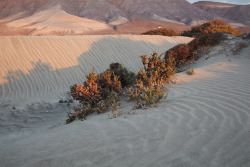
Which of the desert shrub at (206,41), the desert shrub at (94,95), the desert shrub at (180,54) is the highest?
the desert shrub at (206,41)

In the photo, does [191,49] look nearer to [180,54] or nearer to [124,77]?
[180,54]

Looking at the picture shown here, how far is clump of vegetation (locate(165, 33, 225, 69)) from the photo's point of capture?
701cm

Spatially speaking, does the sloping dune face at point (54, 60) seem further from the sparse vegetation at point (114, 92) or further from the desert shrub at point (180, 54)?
the sparse vegetation at point (114, 92)

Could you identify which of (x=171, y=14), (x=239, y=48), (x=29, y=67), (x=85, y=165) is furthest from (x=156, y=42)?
(x=171, y=14)

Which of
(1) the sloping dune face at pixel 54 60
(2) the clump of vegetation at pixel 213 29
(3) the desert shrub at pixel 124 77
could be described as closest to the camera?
(3) the desert shrub at pixel 124 77

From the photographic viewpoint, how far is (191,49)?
753 cm

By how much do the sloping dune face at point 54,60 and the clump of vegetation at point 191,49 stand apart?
8.44 ft

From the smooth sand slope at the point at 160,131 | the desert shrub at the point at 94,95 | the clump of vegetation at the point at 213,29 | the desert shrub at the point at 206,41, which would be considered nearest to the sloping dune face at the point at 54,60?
the smooth sand slope at the point at 160,131

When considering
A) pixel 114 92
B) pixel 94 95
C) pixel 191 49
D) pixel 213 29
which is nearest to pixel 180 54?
pixel 191 49

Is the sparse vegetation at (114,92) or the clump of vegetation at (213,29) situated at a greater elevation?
the clump of vegetation at (213,29)

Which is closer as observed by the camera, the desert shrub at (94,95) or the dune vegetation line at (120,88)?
the dune vegetation line at (120,88)

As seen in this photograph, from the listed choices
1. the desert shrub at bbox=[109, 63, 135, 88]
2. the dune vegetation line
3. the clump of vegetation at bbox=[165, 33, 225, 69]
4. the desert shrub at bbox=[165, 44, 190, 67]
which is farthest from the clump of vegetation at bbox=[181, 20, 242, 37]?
the desert shrub at bbox=[109, 63, 135, 88]

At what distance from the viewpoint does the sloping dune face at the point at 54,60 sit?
21.9 ft

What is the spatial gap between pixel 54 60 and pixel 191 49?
693cm
